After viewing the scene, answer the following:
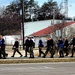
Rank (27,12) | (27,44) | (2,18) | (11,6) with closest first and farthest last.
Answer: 1. (27,44)
2. (2,18)
3. (11,6)
4. (27,12)

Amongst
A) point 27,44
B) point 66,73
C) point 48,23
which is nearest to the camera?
point 66,73

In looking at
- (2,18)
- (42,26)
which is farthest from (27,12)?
(2,18)

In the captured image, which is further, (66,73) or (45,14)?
(45,14)

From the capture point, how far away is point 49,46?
28.1 metres

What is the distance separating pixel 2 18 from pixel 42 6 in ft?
195

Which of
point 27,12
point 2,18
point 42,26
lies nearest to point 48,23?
point 42,26

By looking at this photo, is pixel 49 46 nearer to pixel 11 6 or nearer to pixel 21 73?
pixel 21 73

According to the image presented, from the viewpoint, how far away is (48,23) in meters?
78.2

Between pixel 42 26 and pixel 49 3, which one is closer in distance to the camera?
pixel 42 26

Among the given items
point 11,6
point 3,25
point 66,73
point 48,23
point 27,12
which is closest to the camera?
point 66,73

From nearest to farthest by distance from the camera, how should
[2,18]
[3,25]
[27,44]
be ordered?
[27,44]
[3,25]
[2,18]

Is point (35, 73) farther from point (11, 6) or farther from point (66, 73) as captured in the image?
point (11, 6)

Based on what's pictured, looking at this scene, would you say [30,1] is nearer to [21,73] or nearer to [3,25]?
[3,25]

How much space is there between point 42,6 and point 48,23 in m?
43.4
